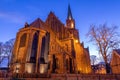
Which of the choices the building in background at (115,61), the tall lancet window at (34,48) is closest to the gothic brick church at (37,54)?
the tall lancet window at (34,48)

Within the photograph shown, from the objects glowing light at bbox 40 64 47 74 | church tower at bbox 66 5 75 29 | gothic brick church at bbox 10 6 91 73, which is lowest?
glowing light at bbox 40 64 47 74

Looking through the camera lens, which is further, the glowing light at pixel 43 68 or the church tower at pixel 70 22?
the church tower at pixel 70 22

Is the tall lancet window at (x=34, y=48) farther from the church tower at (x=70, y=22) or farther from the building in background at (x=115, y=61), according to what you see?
the church tower at (x=70, y=22)

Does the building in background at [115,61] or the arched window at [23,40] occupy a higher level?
the arched window at [23,40]

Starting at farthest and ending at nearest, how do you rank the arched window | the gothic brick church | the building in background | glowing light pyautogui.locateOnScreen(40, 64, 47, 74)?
the arched window < glowing light pyautogui.locateOnScreen(40, 64, 47, 74) < the gothic brick church < the building in background

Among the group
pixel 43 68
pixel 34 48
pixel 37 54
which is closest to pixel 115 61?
pixel 43 68

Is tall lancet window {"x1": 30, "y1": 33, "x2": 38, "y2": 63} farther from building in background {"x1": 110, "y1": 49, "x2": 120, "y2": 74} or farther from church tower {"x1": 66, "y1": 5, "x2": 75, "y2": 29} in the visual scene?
church tower {"x1": 66, "y1": 5, "x2": 75, "y2": 29}

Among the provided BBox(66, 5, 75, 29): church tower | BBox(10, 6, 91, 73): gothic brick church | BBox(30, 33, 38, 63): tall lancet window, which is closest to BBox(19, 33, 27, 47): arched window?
BBox(10, 6, 91, 73): gothic brick church

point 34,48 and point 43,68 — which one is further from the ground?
point 34,48

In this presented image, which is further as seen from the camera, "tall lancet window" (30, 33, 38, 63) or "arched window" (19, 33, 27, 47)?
"arched window" (19, 33, 27, 47)

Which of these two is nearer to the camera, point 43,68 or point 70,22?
point 43,68

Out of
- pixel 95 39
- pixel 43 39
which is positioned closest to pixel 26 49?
pixel 43 39

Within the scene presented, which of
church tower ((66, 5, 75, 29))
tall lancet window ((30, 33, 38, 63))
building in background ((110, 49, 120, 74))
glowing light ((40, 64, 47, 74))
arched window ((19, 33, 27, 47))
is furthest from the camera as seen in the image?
church tower ((66, 5, 75, 29))

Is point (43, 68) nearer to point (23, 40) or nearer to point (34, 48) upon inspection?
point (34, 48)
